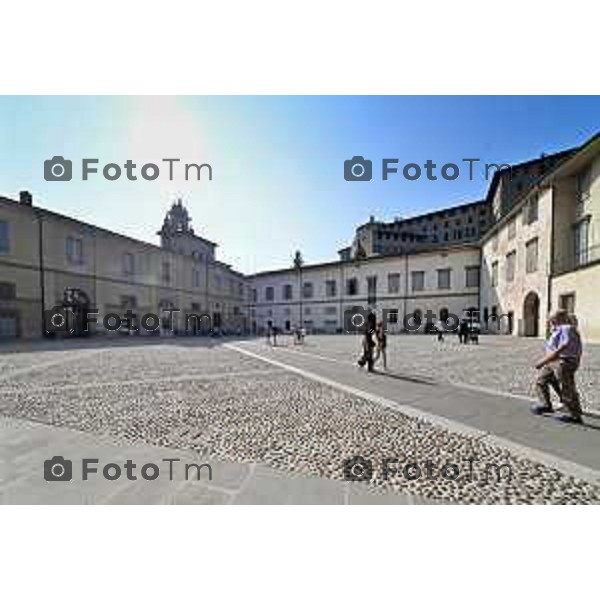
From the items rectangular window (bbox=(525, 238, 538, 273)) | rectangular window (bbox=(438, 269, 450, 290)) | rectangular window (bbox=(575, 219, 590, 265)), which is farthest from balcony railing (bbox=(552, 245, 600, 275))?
rectangular window (bbox=(438, 269, 450, 290))

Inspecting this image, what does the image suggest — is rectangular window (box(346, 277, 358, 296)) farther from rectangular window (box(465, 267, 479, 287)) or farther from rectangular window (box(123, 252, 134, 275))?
rectangular window (box(123, 252, 134, 275))

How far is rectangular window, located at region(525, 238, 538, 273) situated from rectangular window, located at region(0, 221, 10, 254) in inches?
1262

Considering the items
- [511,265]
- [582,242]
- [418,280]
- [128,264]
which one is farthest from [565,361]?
[418,280]

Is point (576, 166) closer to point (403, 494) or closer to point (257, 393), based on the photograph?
point (257, 393)

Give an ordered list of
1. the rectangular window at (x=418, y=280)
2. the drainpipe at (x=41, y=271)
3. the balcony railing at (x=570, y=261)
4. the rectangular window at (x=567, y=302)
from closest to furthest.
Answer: the rectangular window at (x=567, y=302) < the balcony railing at (x=570, y=261) < the drainpipe at (x=41, y=271) < the rectangular window at (x=418, y=280)

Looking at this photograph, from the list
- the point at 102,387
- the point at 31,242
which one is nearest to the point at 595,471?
the point at 102,387

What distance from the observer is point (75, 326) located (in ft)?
87.1

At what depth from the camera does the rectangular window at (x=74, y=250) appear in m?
26.2

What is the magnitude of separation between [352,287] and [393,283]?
509cm

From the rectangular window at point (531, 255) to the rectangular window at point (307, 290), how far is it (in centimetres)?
2618

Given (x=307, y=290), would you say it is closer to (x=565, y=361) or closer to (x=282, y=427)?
(x=565, y=361)

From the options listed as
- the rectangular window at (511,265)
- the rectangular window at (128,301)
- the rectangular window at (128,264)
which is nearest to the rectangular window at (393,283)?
the rectangular window at (511,265)

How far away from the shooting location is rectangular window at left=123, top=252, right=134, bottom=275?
30.8 meters

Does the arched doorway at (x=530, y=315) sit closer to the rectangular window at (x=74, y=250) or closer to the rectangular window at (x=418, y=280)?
the rectangular window at (x=418, y=280)
